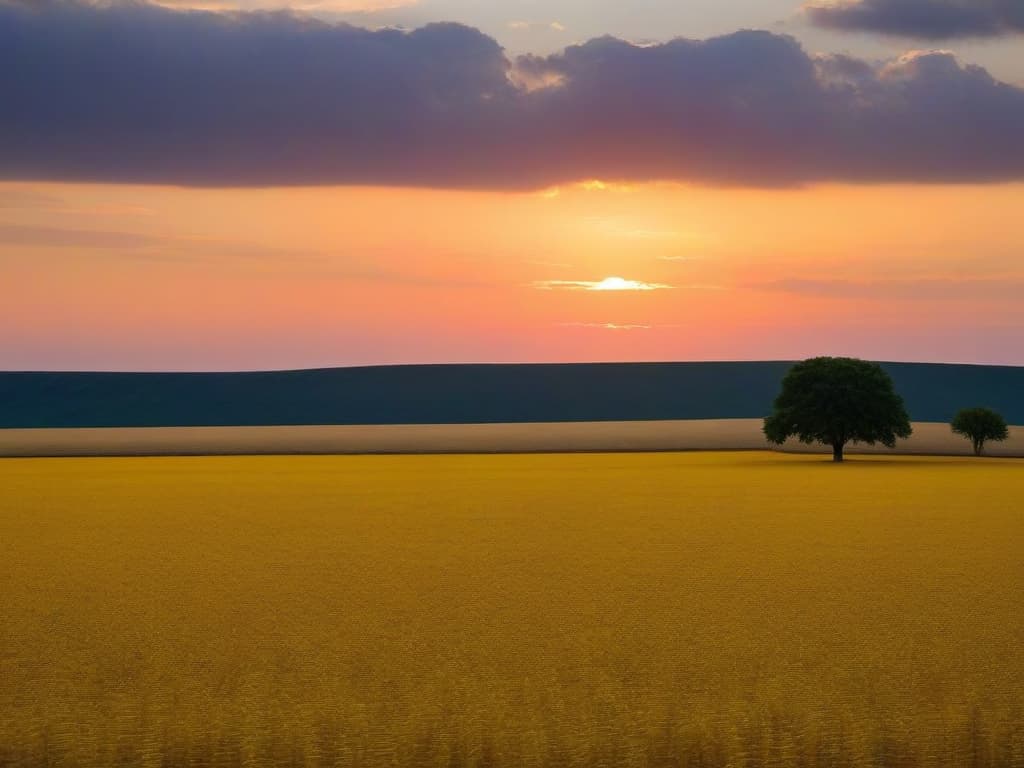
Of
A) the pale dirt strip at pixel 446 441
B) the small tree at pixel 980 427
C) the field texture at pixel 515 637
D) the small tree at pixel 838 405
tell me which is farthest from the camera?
the pale dirt strip at pixel 446 441

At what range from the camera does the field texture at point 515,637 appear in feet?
45.3

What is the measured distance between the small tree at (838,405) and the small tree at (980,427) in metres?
16.8

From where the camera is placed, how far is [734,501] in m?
51.3

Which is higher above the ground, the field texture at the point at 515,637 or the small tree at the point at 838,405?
the small tree at the point at 838,405

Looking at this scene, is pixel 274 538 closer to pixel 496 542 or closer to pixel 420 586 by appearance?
pixel 496 542

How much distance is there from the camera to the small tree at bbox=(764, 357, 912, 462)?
80.5 metres

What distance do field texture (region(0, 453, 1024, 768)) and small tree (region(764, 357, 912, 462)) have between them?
33.7m

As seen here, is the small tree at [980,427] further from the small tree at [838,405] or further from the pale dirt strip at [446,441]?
the small tree at [838,405]

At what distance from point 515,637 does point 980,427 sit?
82.9m

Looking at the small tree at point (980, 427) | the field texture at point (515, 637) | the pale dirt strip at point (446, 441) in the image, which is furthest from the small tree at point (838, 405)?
the field texture at point (515, 637)

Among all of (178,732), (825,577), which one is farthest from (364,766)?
(825,577)

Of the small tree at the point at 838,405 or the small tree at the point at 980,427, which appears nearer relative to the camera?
the small tree at the point at 838,405

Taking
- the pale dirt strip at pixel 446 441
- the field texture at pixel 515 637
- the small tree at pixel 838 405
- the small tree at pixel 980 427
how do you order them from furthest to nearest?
the pale dirt strip at pixel 446 441 → the small tree at pixel 980 427 → the small tree at pixel 838 405 → the field texture at pixel 515 637

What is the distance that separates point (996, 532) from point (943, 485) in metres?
23.4
